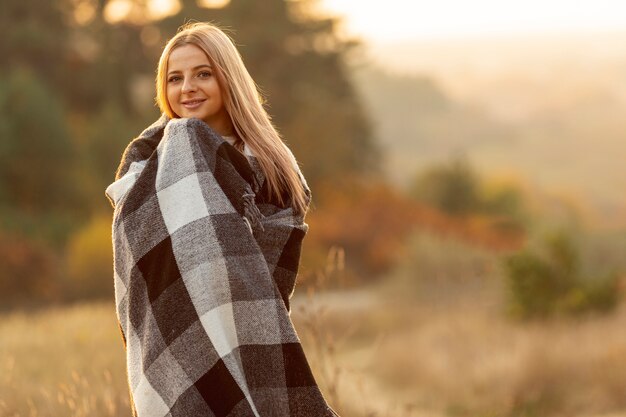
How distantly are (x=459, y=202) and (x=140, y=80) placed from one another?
9724mm

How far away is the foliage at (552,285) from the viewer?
12320 mm

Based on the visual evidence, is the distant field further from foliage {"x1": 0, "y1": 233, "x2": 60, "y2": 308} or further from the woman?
foliage {"x1": 0, "y1": 233, "x2": 60, "y2": 308}

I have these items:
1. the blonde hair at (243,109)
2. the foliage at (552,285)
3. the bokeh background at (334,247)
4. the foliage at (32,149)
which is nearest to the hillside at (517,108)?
the bokeh background at (334,247)

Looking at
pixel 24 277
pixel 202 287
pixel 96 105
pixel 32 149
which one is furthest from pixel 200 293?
pixel 96 105

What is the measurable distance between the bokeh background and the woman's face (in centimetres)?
143

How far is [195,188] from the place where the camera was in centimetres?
297

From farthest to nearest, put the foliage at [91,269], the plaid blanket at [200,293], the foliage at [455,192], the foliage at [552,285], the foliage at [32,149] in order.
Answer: the foliage at [455,192], the foliage at [32,149], the foliage at [91,269], the foliage at [552,285], the plaid blanket at [200,293]

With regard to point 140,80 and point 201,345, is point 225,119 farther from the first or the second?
point 140,80

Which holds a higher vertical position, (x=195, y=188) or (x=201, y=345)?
(x=195, y=188)

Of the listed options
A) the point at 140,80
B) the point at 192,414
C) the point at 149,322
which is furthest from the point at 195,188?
the point at 140,80

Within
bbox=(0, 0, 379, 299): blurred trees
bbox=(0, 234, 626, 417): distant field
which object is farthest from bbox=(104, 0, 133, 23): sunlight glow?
bbox=(0, 234, 626, 417): distant field

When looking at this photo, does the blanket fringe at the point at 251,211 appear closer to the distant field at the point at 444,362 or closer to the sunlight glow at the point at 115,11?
the distant field at the point at 444,362

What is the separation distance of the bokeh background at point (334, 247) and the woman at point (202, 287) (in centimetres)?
120

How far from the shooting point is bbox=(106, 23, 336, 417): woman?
9.62 ft
